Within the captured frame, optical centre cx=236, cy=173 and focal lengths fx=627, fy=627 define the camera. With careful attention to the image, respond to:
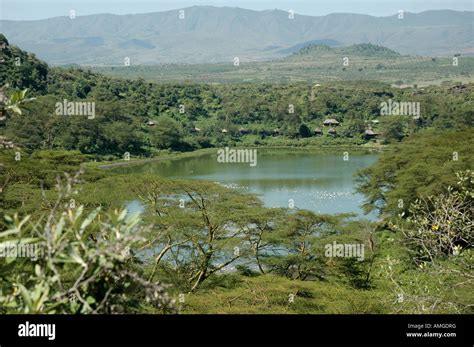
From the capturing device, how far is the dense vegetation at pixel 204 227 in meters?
1.34

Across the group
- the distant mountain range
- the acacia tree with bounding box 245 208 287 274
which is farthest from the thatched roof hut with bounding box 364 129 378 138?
the distant mountain range

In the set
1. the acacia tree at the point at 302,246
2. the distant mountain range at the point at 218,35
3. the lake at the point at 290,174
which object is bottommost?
the lake at the point at 290,174

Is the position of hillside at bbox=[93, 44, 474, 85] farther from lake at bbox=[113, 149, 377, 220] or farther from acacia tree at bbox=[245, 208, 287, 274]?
acacia tree at bbox=[245, 208, 287, 274]

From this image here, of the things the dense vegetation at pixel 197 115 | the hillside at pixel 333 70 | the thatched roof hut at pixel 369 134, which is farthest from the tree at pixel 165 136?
the hillside at pixel 333 70

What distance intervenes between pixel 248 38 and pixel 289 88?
415 feet

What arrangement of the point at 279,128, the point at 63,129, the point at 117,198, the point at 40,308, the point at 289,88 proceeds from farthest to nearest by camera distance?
the point at 289,88
the point at 279,128
the point at 63,129
the point at 117,198
the point at 40,308

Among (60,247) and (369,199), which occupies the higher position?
(60,247)

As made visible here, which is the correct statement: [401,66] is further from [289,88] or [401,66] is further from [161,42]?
[161,42]

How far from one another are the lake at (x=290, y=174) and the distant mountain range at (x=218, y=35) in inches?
2569

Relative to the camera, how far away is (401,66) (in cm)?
7794

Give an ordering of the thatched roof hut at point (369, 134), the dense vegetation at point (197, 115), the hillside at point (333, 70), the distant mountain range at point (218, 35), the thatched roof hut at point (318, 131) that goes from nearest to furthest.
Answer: the dense vegetation at point (197, 115) → the thatched roof hut at point (369, 134) → the thatched roof hut at point (318, 131) → the hillside at point (333, 70) → the distant mountain range at point (218, 35)

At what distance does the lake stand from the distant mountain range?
65.3 meters

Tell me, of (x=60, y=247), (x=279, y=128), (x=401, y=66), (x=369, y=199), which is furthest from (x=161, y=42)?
(x=60, y=247)

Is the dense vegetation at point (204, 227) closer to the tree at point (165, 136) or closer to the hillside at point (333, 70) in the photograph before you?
the tree at point (165, 136)
